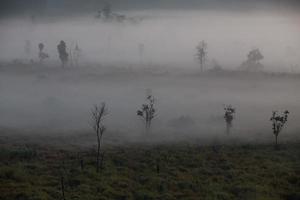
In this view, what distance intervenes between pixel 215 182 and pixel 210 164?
11.6 meters

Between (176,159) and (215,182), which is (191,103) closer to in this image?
(176,159)

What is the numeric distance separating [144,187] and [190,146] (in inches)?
1285

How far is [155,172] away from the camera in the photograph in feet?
313

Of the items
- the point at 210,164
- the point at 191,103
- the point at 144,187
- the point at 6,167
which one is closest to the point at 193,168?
the point at 210,164

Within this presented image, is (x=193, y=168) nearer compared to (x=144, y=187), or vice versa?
(x=144, y=187)

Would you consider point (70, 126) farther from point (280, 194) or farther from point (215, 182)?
point (280, 194)

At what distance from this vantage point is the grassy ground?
84.1 meters

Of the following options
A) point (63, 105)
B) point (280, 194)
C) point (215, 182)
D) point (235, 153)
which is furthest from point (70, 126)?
point (280, 194)

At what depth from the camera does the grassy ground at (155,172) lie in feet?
276

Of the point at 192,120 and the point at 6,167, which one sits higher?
the point at 192,120

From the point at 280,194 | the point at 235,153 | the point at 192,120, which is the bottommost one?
the point at 280,194

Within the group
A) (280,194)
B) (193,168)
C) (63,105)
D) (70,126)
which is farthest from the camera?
(63,105)

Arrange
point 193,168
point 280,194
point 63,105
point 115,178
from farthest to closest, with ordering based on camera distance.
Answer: point 63,105, point 193,168, point 115,178, point 280,194

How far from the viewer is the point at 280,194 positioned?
85.0m
